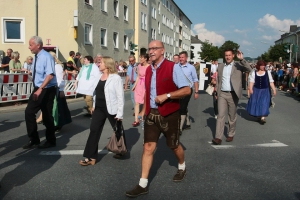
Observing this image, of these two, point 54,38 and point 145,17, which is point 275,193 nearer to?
point 54,38

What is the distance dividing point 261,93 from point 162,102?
268 inches

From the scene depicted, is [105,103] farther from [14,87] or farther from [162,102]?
[14,87]

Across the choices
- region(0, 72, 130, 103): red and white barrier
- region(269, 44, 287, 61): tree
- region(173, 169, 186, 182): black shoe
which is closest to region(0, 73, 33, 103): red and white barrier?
region(0, 72, 130, 103): red and white barrier

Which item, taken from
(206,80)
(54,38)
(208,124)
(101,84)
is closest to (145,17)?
(54,38)

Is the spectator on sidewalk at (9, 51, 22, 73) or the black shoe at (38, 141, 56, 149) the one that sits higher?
the spectator on sidewalk at (9, 51, 22, 73)

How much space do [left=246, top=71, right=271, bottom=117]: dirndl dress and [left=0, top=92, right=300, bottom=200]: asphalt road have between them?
1734mm

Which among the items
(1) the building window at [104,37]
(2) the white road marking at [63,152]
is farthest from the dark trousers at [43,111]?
(1) the building window at [104,37]

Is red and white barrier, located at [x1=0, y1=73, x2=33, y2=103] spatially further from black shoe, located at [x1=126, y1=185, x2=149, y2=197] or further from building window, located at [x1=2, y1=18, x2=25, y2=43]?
building window, located at [x1=2, y1=18, x2=25, y2=43]

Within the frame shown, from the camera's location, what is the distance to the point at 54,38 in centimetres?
2473

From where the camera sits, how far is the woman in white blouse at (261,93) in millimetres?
9953

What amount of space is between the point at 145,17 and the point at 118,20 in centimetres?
1125

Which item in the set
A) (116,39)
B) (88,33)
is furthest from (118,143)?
(116,39)

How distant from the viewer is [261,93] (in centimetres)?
1020

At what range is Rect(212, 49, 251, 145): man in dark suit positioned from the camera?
6.89 m
